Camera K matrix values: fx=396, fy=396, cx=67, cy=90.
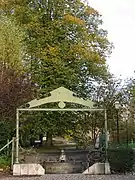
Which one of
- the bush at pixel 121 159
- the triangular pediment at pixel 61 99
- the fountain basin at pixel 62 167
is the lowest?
the fountain basin at pixel 62 167

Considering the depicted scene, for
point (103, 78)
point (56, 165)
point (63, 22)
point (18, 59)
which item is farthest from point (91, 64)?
point (56, 165)

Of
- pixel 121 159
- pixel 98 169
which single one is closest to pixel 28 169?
pixel 98 169

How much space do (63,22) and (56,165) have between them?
13.0 m

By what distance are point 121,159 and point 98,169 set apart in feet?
4.25

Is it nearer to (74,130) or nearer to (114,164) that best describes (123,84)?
(74,130)

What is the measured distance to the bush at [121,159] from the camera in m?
→ 13.4

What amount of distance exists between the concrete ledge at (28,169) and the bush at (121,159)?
2546 millimetres

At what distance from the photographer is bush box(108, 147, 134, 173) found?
1335 centimetres

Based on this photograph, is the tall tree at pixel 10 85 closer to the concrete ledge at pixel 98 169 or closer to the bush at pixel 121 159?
the concrete ledge at pixel 98 169

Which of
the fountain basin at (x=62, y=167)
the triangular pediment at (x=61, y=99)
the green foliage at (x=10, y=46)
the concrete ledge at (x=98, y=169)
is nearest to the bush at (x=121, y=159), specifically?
the concrete ledge at (x=98, y=169)

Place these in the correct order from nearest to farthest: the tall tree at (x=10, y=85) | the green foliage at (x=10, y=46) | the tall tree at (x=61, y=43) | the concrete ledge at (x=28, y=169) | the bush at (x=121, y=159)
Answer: the bush at (x=121, y=159) → the concrete ledge at (x=28, y=169) → the tall tree at (x=10, y=85) → the green foliage at (x=10, y=46) → the tall tree at (x=61, y=43)

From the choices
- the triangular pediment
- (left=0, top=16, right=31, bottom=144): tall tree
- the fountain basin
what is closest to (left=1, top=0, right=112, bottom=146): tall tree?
(left=0, top=16, right=31, bottom=144): tall tree

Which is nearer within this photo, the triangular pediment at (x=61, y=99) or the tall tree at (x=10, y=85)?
the triangular pediment at (x=61, y=99)

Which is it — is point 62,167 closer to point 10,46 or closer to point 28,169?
point 28,169
